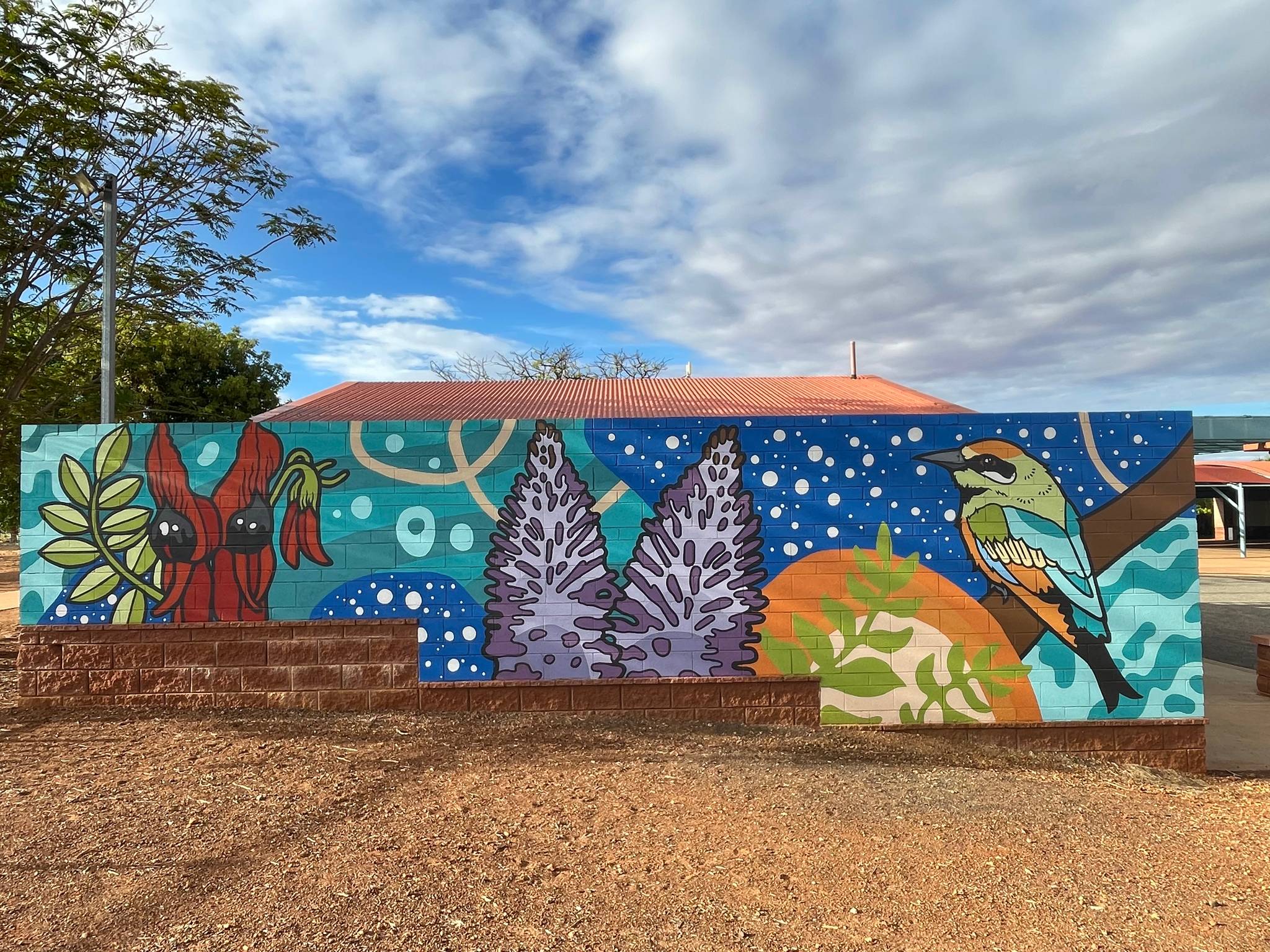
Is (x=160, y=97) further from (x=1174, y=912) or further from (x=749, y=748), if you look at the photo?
(x=1174, y=912)

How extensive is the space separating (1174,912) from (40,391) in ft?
36.9

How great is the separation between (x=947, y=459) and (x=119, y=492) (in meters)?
6.37

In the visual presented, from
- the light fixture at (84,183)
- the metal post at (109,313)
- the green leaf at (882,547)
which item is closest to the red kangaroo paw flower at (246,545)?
the metal post at (109,313)

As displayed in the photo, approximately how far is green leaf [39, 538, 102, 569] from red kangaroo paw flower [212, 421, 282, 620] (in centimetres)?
100

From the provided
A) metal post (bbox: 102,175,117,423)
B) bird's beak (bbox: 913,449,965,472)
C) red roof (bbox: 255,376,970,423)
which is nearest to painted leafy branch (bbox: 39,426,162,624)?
metal post (bbox: 102,175,117,423)

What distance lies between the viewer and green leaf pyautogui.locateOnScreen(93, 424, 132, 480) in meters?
5.47

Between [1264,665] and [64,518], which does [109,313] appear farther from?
[1264,665]

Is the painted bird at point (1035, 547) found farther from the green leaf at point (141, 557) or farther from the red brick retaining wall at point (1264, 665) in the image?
the green leaf at point (141, 557)

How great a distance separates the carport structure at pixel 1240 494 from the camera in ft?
88.4

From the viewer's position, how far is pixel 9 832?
3545 millimetres

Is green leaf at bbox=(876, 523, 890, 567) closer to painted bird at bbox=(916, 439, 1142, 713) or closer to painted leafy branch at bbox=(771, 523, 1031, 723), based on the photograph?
painted leafy branch at bbox=(771, 523, 1031, 723)

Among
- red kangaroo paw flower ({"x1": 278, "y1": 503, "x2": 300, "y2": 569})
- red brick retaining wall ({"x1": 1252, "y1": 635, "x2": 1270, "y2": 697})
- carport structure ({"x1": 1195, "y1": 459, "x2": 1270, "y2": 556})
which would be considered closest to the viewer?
A: red kangaroo paw flower ({"x1": 278, "y1": 503, "x2": 300, "y2": 569})

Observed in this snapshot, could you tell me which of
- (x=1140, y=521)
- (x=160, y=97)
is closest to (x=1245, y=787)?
(x=1140, y=521)

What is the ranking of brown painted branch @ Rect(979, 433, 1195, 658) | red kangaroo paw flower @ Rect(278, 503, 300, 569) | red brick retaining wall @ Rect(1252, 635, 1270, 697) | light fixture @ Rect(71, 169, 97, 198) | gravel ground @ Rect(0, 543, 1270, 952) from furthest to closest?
1. red brick retaining wall @ Rect(1252, 635, 1270, 697)
2. light fixture @ Rect(71, 169, 97, 198)
3. red kangaroo paw flower @ Rect(278, 503, 300, 569)
4. brown painted branch @ Rect(979, 433, 1195, 658)
5. gravel ground @ Rect(0, 543, 1270, 952)
